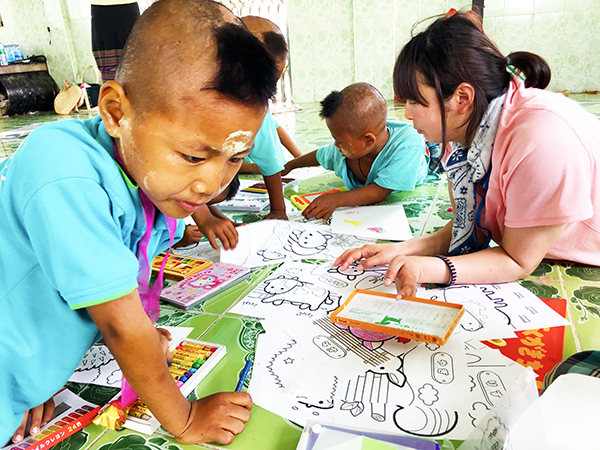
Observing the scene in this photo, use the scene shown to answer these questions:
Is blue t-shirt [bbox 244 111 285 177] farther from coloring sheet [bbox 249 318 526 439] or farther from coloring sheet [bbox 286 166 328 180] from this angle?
coloring sheet [bbox 249 318 526 439]

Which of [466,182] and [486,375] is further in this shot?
[466,182]

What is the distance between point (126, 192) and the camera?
557 mm

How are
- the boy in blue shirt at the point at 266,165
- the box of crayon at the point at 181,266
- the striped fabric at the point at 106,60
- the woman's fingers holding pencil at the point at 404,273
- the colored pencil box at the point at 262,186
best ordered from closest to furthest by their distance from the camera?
the woman's fingers holding pencil at the point at 404,273
the box of crayon at the point at 181,266
the boy in blue shirt at the point at 266,165
the colored pencil box at the point at 262,186
the striped fabric at the point at 106,60

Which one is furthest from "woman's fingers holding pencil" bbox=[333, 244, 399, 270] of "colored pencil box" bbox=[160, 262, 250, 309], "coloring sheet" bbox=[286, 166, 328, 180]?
"coloring sheet" bbox=[286, 166, 328, 180]

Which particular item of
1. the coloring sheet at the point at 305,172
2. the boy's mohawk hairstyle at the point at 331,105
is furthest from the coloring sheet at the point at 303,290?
the coloring sheet at the point at 305,172

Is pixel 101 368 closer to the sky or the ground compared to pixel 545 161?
closer to the ground

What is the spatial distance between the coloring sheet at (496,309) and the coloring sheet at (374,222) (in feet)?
1.01

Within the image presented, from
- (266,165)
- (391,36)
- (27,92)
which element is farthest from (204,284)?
(27,92)

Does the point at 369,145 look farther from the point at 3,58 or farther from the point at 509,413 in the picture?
the point at 3,58

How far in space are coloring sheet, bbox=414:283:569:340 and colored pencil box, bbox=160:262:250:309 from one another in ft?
1.35

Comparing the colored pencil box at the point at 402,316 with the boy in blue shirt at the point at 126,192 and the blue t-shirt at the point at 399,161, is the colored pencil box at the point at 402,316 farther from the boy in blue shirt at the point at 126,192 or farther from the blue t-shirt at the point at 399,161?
the blue t-shirt at the point at 399,161

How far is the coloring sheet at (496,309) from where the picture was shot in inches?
29.5

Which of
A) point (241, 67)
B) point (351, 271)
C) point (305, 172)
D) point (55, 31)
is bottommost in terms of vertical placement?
point (305, 172)

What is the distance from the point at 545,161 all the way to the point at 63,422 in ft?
2.83
